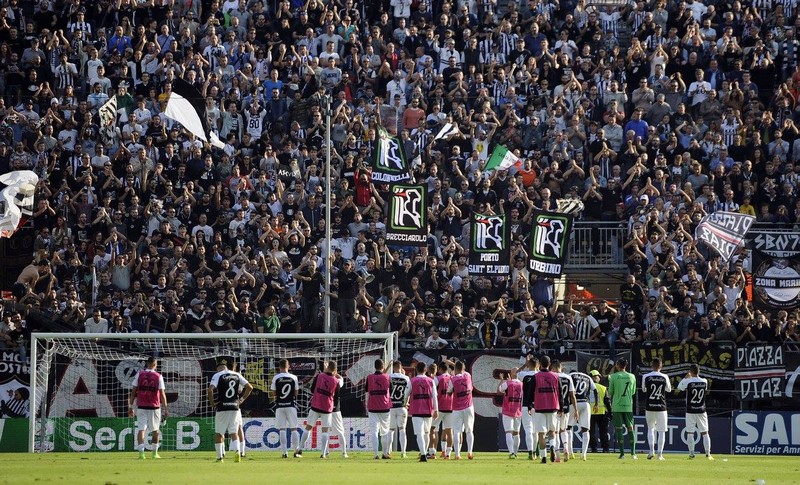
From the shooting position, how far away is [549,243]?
32719 millimetres

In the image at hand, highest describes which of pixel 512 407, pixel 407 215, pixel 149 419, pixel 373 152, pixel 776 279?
pixel 373 152

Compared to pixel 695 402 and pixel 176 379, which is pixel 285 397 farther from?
pixel 695 402

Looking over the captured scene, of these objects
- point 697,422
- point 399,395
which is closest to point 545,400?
point 399,395

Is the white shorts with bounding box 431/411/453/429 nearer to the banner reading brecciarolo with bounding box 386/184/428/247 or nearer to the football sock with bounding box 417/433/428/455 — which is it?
the football sock with bounding box 417/433/428/455

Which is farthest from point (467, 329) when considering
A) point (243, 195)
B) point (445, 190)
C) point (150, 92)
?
point (150, 92)

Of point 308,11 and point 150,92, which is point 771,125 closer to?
point 308,11

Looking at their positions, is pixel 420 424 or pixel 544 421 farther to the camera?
pixel 420 424

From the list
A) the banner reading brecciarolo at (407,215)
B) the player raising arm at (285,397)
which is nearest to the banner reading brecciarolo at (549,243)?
the banner reading brecciarolo at (407,215)

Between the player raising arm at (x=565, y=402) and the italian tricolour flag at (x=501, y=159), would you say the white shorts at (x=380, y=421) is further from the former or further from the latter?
the italian tricolour flag at (x=501, y=159)

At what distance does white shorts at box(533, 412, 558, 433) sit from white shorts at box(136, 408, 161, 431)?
7219mm

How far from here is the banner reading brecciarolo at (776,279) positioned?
33938 mm

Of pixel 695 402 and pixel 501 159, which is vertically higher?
pixel 501 159

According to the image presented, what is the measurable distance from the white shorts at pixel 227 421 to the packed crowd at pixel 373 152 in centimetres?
617

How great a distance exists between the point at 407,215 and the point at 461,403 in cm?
583
